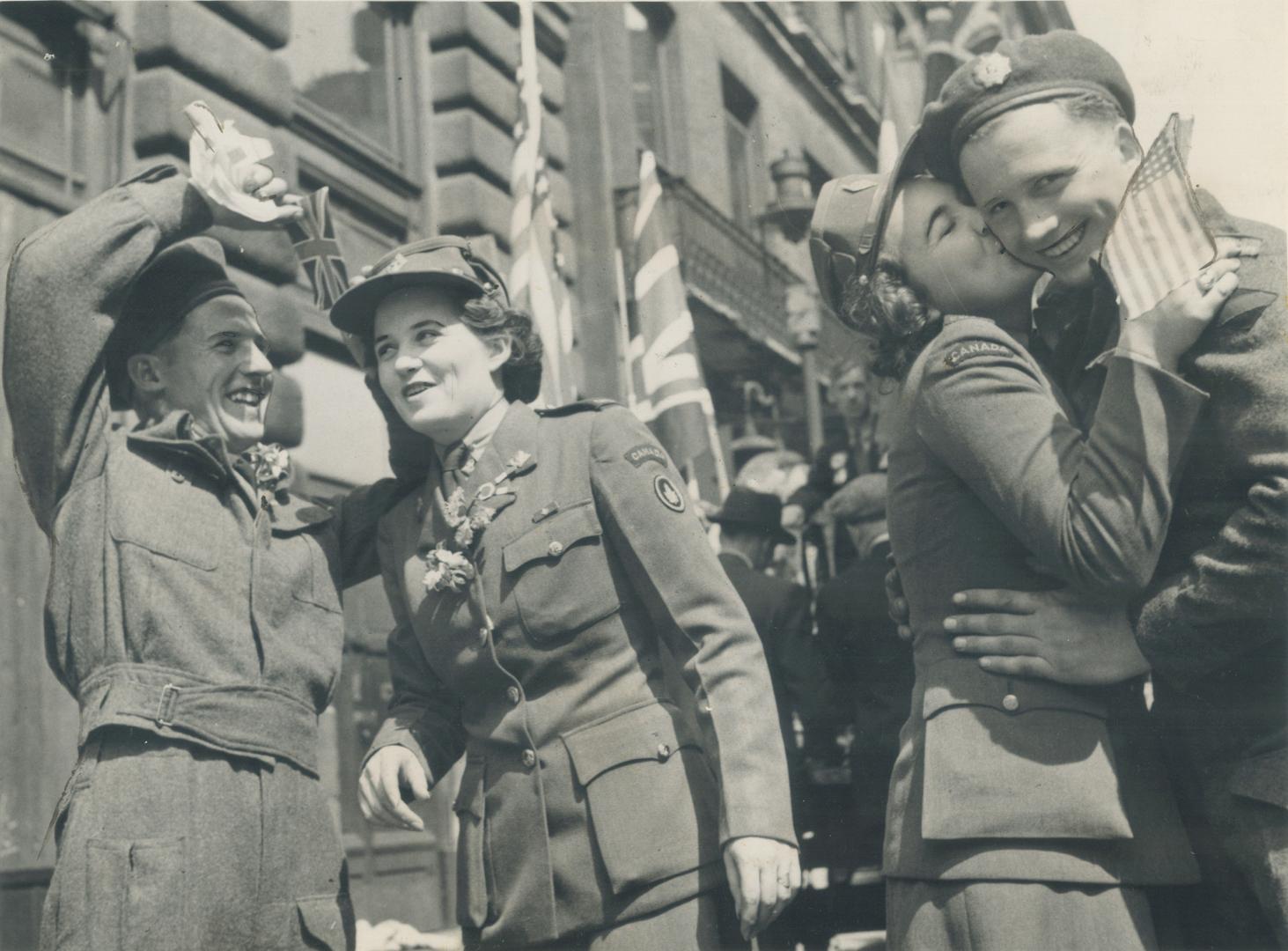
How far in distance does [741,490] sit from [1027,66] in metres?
3.70

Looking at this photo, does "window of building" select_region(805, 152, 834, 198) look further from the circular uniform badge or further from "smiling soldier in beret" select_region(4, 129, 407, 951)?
the circular uniform badge

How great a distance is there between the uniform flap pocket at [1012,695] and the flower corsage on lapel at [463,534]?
1000 millimetres

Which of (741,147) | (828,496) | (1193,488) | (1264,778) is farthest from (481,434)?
(741,147)

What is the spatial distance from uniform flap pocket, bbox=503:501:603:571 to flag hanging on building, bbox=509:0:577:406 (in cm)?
327

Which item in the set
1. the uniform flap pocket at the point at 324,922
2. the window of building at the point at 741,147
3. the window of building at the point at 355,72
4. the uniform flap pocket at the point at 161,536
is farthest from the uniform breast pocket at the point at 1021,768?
the window of building at the point at 741,147

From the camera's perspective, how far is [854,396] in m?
8.57

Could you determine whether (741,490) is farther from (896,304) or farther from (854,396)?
(896,304)

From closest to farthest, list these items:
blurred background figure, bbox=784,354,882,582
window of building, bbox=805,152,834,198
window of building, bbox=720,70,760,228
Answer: blurred background figure, bbox=784,354,882,582 → window of building, bbox=720,70,760,228 → window of building, bbox=805,152,834,198

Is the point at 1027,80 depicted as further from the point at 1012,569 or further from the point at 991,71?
the point at 1012,569

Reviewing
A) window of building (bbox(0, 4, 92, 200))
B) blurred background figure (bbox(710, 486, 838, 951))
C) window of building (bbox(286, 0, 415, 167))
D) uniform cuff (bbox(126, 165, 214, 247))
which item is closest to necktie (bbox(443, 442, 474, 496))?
uniform cuff (bbox(126, 165, 214, 247))

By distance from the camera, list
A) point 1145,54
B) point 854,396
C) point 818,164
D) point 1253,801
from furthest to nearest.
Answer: point 818,164 < point 854,396 < point 1145,54 < point 1253,801

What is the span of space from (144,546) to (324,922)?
86cm

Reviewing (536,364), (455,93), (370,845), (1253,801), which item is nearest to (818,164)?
(455,93)

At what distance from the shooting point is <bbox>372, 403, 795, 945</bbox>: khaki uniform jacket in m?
2.68
